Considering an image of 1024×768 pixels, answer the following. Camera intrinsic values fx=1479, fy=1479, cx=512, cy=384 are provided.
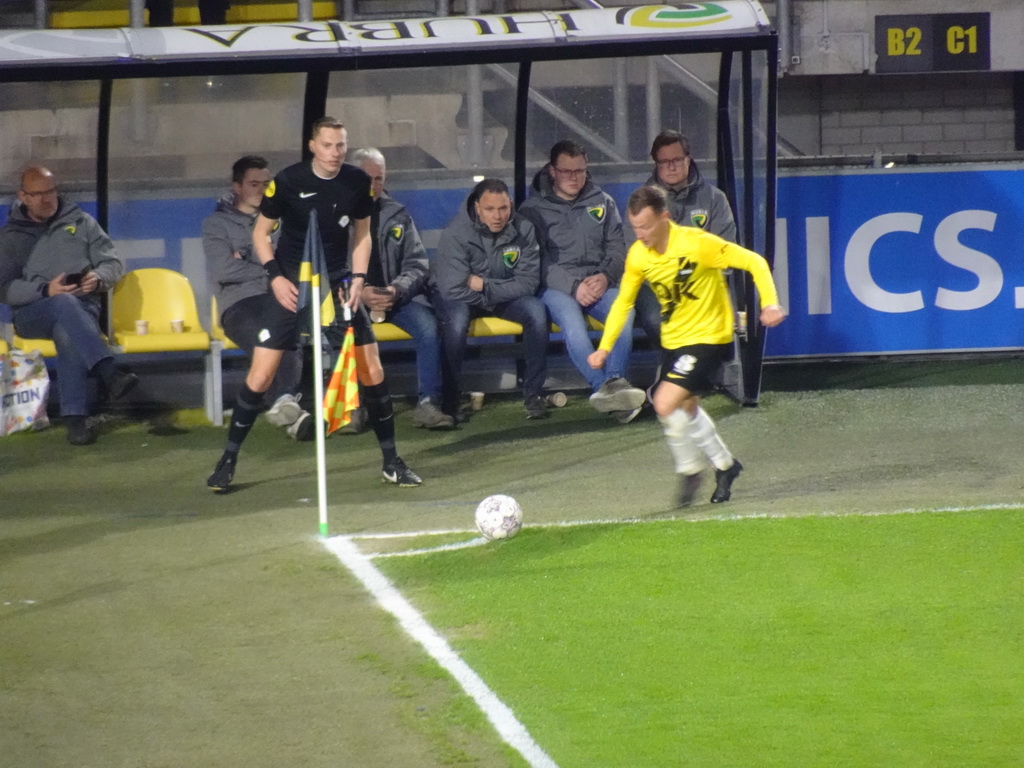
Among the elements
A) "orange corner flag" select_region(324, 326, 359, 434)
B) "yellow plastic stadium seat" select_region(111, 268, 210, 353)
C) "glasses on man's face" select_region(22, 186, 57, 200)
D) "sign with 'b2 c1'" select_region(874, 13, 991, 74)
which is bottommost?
"orange corner flag" select_region(324, 326, 359, 434)

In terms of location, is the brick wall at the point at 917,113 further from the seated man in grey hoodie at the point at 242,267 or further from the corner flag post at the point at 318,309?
the corner flag post at the point at 318,309

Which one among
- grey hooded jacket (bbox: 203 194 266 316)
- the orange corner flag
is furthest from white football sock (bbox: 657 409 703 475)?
grey hooded jacket (bbox: 203 194 266 316)

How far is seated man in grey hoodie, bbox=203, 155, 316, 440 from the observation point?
996 cm

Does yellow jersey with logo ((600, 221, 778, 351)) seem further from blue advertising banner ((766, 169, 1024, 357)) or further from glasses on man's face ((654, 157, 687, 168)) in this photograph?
blue advertising banner ((766, 169, 1024, 357))

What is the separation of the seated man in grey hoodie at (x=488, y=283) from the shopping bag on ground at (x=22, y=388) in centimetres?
267

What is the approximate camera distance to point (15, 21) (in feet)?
52.1

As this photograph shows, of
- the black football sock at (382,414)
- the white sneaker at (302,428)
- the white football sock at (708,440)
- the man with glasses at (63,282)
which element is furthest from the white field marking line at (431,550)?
the man with glasses at (63,282)

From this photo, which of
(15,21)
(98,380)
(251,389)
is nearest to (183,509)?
(251,389)

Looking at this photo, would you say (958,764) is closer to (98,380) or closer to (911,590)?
(911,590)

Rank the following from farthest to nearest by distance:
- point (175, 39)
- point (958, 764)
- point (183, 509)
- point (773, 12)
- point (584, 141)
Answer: point (773, 12), point (584, 141), point (175, 39), point (183, 509), point (958, 764)

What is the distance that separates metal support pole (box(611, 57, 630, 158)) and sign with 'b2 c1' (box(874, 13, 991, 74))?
657 cm

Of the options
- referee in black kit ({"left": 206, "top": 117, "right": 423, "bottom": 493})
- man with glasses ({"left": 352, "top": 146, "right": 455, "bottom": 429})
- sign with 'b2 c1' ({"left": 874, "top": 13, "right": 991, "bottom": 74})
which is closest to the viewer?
referee in black kit ({"left": 206, "top": 117, "right": 423, "bottom": 493})

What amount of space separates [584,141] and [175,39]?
319 cm

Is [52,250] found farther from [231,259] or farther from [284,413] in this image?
[284,413]
